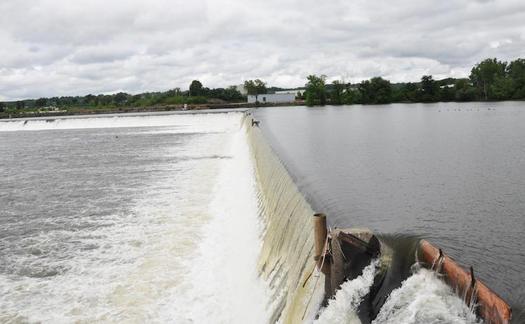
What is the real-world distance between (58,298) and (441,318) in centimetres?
799

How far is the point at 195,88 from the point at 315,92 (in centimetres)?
5401

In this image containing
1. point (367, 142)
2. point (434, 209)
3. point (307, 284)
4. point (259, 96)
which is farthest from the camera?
point (259, 96)

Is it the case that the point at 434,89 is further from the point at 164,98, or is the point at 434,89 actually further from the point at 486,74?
the point at 164,98

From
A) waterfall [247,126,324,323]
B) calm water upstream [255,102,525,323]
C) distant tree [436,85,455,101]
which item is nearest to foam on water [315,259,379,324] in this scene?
waterfall [247,126,324,323]

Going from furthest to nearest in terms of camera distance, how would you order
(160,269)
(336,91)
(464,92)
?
(336,91), (464,92), (160,269)

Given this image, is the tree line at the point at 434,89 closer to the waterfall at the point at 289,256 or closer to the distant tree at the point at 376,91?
the distant tree at the point at 376,91

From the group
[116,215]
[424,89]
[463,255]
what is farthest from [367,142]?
[424,89]

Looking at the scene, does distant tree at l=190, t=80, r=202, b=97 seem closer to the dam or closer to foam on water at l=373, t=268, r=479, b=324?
the dam

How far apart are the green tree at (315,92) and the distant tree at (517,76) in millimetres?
42082

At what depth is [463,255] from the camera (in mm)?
9289

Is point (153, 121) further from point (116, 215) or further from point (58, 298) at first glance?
point (58, 298)

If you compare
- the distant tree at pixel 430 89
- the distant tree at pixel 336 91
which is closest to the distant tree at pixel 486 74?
the distant tree at pixel 430 89

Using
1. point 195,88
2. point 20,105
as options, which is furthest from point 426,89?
point 20,105

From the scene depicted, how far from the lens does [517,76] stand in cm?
9694
